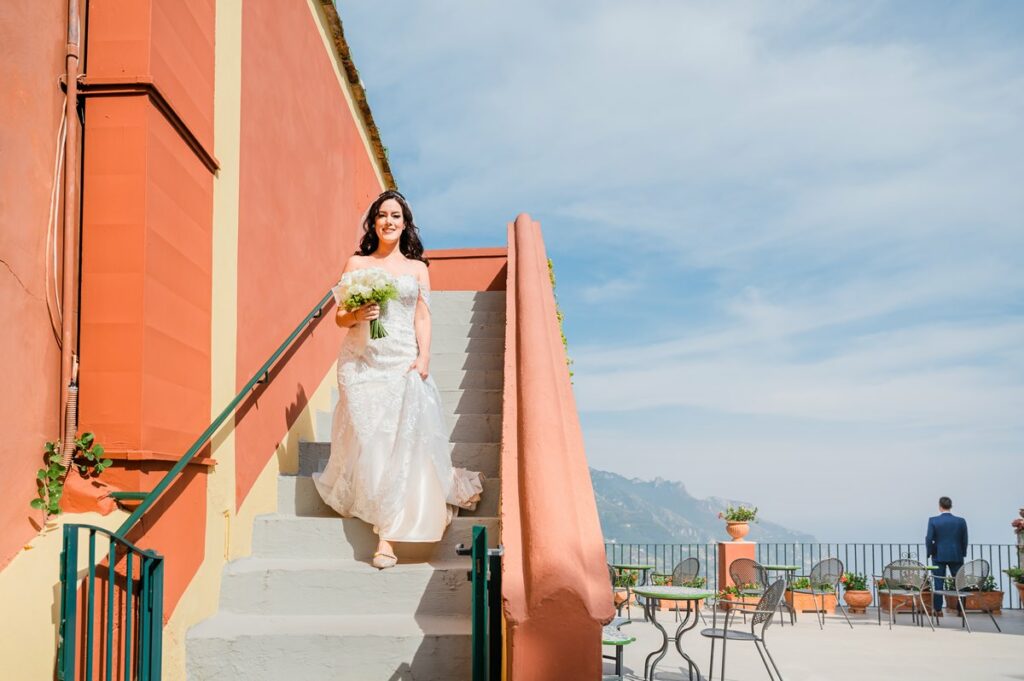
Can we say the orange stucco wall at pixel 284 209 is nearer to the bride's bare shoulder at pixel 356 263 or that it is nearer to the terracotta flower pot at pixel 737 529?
the bride's bare shoulder at pixel 356 263

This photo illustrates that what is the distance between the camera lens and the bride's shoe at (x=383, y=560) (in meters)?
4.35

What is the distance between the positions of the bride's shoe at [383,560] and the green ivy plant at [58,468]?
1.50 meters

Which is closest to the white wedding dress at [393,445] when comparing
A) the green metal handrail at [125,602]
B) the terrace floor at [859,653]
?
the green metal handrail at [125,602]

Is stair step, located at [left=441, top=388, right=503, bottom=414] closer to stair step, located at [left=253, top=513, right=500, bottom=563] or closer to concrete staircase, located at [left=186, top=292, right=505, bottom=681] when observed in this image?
concrete staircase, located at [left=186, top=292, right=505, bottom=681]

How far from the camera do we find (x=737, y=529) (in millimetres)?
14477

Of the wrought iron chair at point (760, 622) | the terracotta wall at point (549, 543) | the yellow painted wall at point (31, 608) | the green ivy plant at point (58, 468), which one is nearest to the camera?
the terracotta wall at point (549, 543)

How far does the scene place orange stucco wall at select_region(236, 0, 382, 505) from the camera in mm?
4879

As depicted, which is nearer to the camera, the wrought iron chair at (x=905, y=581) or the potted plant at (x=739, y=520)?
the wrought iron chair at (x=905, y=581)

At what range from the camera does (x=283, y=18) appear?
593cm

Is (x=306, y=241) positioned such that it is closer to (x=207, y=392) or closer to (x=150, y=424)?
(x=207, y=392)

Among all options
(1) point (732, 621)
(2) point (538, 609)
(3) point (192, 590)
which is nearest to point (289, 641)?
(3) point (192, 590)

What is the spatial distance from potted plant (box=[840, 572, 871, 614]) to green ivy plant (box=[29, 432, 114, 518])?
12.7 meters

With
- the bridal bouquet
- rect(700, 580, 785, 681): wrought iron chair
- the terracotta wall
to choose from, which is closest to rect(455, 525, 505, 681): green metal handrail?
the terracotta wall

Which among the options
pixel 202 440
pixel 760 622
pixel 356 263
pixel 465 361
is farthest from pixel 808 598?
pixel 202 440
